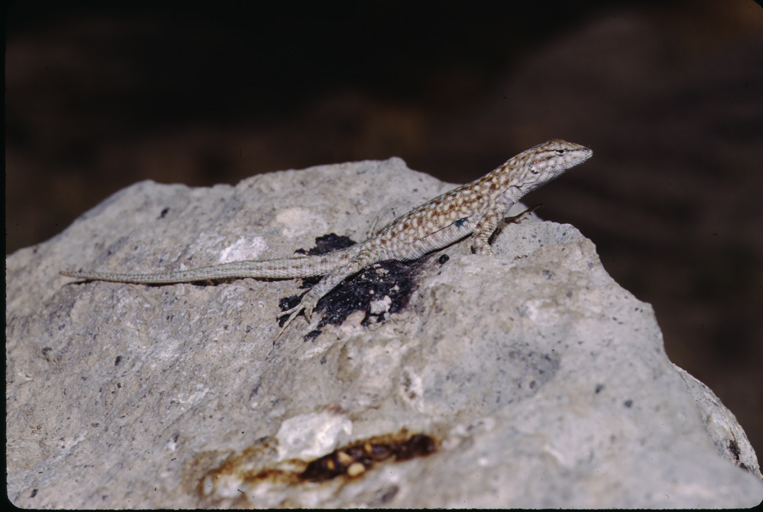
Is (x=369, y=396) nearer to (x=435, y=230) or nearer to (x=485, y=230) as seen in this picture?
(x=435, y=230)

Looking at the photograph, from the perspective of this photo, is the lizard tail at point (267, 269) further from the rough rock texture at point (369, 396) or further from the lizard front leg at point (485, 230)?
the lizard front leg at point (485, 230)

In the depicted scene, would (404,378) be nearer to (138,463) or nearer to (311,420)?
(311,420)

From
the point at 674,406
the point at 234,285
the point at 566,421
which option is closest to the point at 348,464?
the point at 566,421

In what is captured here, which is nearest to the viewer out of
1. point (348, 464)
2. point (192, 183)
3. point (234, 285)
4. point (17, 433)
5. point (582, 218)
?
point (348, 464)

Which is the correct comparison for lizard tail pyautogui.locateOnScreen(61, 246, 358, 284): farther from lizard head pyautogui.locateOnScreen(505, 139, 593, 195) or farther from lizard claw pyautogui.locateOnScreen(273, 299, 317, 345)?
lizard head pyautogui.locateOnScreen(505, 139, 593, 195)

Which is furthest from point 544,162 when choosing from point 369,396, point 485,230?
point 369,396

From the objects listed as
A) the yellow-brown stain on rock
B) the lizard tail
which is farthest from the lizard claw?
the yellow-brown stain on rock

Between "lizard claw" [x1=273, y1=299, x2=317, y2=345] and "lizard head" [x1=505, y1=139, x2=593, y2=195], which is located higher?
"lizard head" [x1=505, y1=139, x2=593, y2=195]
